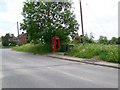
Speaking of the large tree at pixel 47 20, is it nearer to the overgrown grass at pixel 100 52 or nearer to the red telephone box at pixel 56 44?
the red telephone box at pixel 56 44

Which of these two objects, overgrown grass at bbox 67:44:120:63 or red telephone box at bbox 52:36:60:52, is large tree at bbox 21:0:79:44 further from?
overgrown grass at bbox 67:44:120:63

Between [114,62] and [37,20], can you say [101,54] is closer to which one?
[114,62]

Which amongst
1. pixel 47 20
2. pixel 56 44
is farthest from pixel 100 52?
pixel 47 20

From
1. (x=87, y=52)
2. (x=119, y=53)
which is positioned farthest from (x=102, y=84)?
(x=87, y=52)

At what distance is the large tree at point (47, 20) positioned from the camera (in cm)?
3909

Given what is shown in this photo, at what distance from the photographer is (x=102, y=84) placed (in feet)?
35.3

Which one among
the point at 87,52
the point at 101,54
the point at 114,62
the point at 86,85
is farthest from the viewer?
the point at 87,52

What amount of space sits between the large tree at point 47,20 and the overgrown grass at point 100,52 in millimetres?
8437

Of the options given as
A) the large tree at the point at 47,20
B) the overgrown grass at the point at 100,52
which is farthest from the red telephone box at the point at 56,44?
the overgrown grass at the point at 100,52

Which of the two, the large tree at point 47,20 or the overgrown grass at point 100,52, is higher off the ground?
the large tree at point 47,20

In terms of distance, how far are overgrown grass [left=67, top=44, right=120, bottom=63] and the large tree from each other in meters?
8.44

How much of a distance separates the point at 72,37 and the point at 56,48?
13.0ft

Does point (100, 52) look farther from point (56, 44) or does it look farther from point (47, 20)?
point (47, 20)

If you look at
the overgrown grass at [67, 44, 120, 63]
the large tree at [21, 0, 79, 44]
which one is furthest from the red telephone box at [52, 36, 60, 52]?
the overgrown grass at [67, 44, 120, 63]
